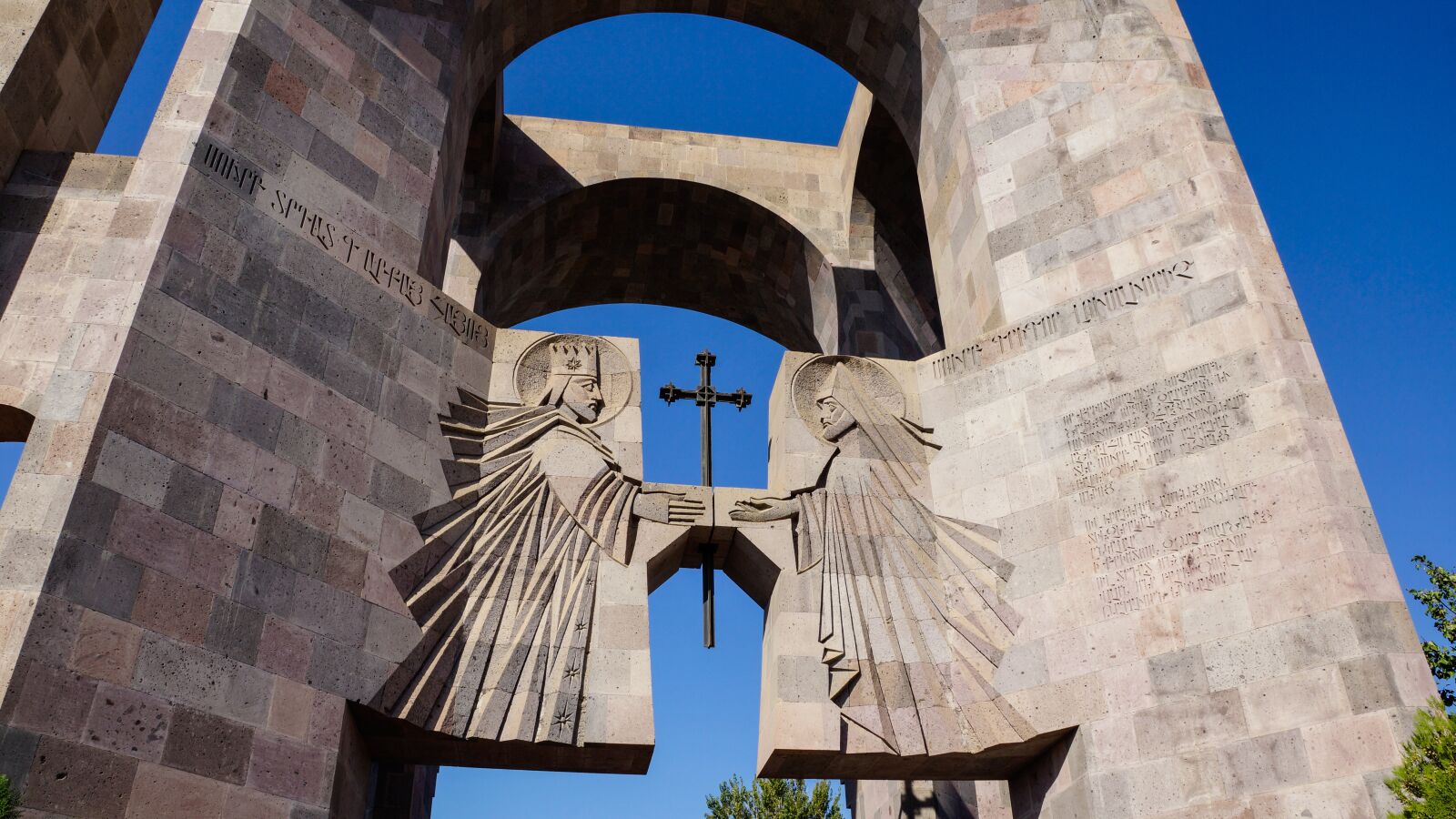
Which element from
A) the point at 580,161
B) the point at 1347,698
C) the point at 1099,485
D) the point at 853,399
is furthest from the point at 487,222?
the point at 1347,698

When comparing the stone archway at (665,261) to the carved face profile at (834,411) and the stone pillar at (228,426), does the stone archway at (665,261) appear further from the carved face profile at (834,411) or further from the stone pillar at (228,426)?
the stone pillar at (228,426)

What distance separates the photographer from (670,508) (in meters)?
9.92

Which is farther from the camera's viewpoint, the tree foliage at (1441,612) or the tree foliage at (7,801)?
the tree foliage at (1441,612)

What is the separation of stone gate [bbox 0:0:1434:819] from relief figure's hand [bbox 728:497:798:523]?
0.05 m

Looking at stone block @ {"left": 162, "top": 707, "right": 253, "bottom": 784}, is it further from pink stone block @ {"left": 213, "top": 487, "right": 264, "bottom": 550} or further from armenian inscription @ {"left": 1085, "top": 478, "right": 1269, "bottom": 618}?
armenian inscription @ {"left": 1085, "top": 478, "right": 1269, "bottom": 618}

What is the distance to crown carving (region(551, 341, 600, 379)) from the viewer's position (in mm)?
10648

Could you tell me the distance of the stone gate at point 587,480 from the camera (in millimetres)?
7242

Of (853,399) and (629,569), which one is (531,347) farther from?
(853,399)

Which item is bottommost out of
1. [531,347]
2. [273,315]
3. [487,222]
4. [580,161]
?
[273,315]

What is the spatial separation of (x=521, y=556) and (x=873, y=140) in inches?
396

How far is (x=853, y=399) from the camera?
1088cm

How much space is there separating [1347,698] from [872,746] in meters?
3.50

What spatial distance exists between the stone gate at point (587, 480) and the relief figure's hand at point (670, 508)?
4 cm

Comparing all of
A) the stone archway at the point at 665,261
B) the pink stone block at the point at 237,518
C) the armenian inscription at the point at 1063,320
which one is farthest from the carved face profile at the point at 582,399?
the stone archway at the point at 665,261
